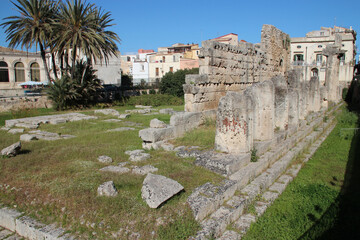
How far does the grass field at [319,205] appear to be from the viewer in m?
3.73

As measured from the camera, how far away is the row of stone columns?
5.31 metres

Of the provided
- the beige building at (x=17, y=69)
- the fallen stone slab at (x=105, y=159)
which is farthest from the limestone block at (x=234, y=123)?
the beige building at (x=17, y=69)

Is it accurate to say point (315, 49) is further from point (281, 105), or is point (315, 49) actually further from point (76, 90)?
point (281, 105)

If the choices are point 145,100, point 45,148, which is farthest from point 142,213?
point 145,100

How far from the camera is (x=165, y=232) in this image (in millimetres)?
3258

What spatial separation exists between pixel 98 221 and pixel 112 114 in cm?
1220

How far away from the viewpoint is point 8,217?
378cm

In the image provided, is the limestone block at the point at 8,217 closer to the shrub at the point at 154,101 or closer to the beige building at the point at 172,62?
the shrub at the point at 154,101

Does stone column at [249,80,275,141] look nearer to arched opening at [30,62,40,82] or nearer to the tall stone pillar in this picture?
the tall stone pillar

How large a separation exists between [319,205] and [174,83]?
2598cm

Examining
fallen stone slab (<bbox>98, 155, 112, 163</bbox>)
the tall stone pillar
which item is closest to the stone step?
fallen stone slab (<bbox>98, 155, 112, 163</bbox>)


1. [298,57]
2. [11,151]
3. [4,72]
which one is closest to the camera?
[11,151]

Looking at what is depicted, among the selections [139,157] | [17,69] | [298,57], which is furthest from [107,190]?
[298,57]

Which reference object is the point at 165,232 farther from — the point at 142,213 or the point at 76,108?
the point at 76,108
